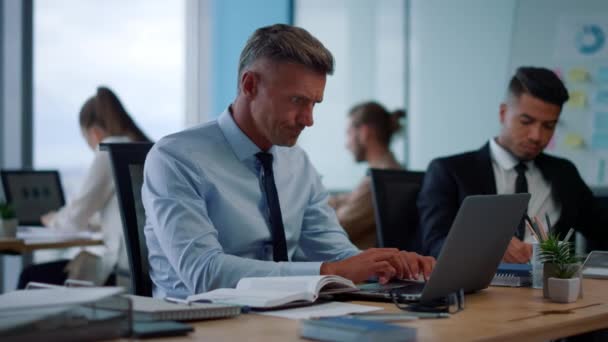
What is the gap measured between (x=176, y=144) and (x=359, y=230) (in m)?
2.17

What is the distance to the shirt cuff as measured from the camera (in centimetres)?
196

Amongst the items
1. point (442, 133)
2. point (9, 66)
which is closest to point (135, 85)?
point (9, 66)

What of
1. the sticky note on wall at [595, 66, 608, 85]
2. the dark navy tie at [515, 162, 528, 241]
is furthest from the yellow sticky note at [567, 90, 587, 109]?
the dark navy tie at [515, 162, 528, 241]

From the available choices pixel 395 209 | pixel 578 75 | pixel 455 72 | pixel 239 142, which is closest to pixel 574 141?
pixel 578 75

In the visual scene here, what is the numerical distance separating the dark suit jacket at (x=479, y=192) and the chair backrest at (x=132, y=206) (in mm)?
1117

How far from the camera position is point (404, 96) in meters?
5.57

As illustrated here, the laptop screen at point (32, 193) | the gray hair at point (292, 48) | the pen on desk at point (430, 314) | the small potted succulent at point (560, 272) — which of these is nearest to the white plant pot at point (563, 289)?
the small potted succulent at point (560, 272)

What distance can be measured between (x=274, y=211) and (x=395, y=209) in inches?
35.2

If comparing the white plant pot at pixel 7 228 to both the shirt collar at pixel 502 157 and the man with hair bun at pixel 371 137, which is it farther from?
the shirt collar at pixel 502 157

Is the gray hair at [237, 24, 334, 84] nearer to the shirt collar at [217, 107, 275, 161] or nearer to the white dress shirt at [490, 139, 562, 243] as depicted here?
the shirt collar at [217, 107, 275, 161]

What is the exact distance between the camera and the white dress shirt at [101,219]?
438 centimetres

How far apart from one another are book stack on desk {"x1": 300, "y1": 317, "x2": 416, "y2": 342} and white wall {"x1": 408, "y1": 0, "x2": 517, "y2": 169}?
3.92 metres

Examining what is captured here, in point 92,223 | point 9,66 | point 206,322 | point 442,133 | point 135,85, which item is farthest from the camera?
point 135,85

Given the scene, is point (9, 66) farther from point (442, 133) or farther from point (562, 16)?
point (562, 16)
